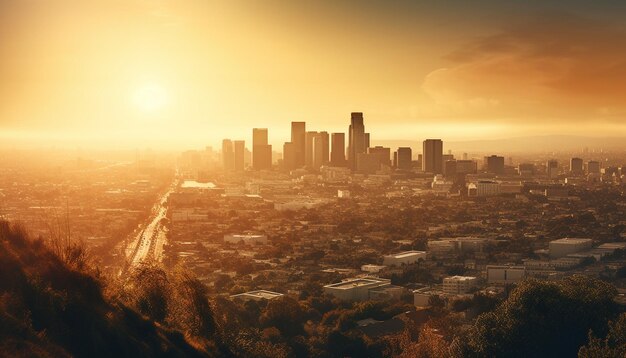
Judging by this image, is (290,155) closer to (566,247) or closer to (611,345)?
(566,247)

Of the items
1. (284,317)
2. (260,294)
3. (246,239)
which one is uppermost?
(284,317)

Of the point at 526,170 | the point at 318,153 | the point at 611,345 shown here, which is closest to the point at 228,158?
the point at 318,153

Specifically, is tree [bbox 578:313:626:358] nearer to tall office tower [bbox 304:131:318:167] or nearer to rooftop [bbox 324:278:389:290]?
rooftop [bbox 324:278:389:290]

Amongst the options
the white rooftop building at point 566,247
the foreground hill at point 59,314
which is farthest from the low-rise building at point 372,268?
the foreground hill at point 59,314

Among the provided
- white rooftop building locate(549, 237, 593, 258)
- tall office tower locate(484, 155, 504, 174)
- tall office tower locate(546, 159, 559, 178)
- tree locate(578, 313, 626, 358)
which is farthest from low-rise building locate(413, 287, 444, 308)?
tall office tower locate(484, 155, 504, 174)

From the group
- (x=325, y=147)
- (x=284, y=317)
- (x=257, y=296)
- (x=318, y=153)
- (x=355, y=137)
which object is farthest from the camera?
(x=325, y=147)

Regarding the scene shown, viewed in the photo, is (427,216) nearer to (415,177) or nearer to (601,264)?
(601,264)
